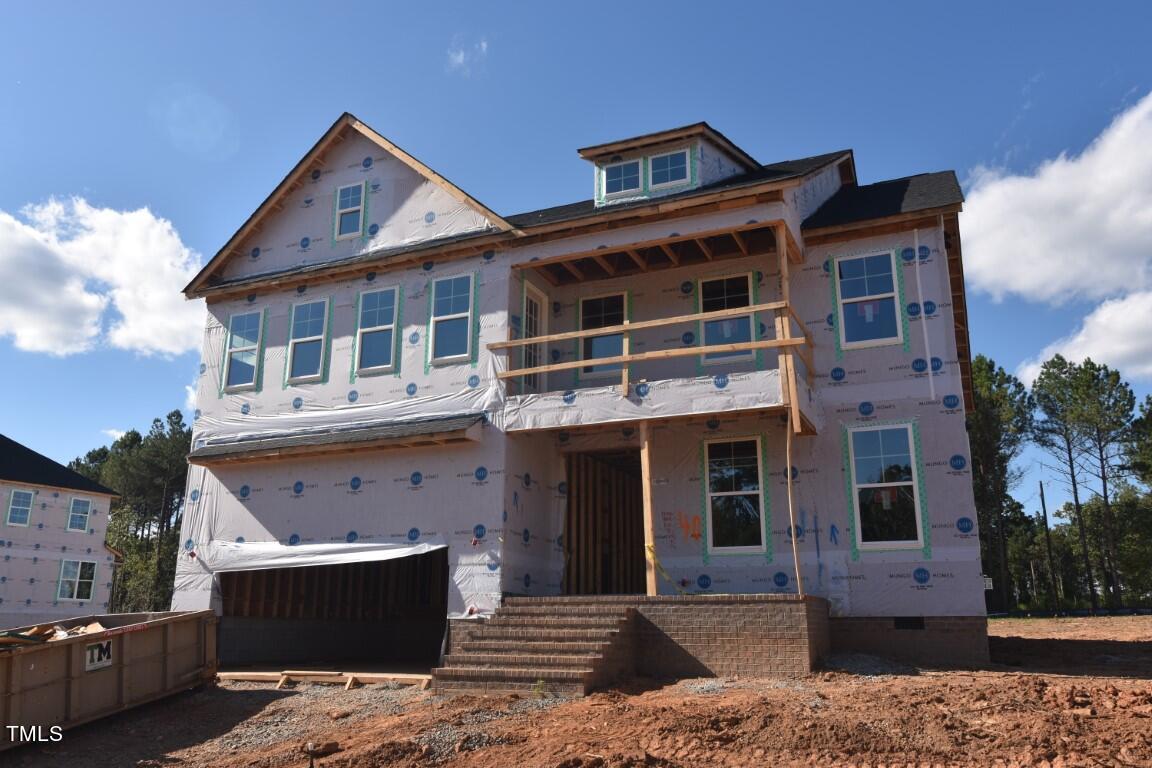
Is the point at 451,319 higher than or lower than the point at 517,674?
higher

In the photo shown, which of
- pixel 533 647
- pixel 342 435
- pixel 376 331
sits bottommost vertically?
pixel 533 647

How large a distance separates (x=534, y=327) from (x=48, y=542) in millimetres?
32761

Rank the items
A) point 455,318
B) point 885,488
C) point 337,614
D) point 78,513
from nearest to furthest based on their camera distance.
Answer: point 885,488 < point 455,318 < point 337,614 < point 78,513

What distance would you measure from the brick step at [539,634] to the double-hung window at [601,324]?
5.82m

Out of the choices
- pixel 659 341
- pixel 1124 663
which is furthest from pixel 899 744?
pixel 659 341

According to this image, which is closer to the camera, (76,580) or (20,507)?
(20,507)

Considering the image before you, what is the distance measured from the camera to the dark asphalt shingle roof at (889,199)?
615 inches

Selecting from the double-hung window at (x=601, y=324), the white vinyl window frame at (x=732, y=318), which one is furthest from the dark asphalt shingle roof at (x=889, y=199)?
the double-hung window at (x=601, y=324)

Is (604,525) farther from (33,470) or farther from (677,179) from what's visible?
(33,470)

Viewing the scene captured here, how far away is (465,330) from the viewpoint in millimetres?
17453

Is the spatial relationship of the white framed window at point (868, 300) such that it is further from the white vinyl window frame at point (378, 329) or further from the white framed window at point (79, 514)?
the white framed window at point (79, 514)

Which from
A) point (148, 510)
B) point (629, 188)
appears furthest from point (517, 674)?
point (148, 510)

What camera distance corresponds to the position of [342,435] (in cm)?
1717

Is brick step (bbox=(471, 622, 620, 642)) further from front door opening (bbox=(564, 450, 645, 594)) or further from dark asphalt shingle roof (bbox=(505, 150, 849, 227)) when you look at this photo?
dark asphalt shingle roof (bbox=(505, 150, 849, 227))
